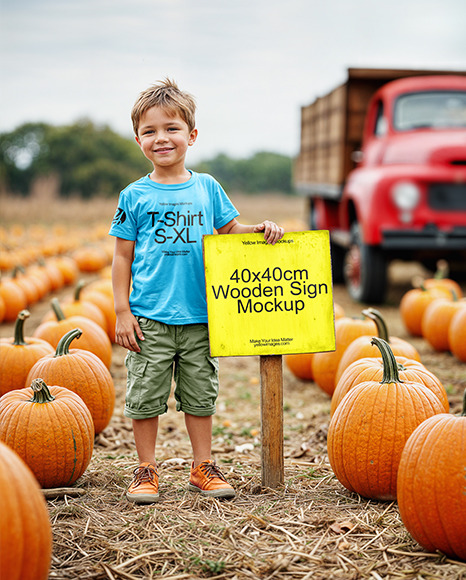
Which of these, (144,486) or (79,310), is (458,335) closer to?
(79,310)

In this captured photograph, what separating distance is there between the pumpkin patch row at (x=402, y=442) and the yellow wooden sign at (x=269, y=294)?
1.10 feet

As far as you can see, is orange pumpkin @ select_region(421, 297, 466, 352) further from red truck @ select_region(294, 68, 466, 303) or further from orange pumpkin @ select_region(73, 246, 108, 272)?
orange pumpkin @ select_region(73, 246, 108, 272)

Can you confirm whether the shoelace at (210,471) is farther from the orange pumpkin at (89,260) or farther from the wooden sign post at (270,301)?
the orange pumpkin at (89,260)

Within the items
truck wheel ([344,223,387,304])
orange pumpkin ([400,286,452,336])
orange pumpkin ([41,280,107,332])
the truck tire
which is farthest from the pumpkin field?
the truck tire

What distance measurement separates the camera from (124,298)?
116 inches

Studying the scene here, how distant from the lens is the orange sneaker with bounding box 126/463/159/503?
9.34ft

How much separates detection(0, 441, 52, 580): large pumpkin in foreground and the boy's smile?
1518mm

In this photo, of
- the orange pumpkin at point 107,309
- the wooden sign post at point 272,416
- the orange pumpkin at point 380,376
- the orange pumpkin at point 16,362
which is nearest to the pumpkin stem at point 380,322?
the orange pumpkin at point 380,376

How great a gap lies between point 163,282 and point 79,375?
3.16 feet

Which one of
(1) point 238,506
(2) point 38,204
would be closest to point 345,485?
(1) point 238,506

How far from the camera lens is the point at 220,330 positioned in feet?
9.45

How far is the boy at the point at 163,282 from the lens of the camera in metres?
2.92

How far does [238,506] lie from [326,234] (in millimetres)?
1277

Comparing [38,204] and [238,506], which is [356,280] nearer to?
[238,506]
